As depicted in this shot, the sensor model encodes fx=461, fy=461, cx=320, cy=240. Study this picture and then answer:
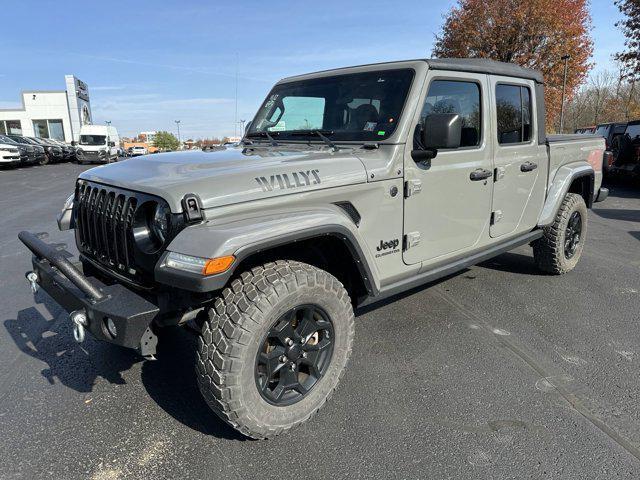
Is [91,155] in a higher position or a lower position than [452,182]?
lower

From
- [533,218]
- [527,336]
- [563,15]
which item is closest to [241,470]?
[527,336]

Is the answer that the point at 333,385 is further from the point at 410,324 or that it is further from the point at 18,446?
the point at 18,446

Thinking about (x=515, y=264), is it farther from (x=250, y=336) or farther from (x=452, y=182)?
(x=250, y=336)

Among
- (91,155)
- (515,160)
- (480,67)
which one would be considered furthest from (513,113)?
(91,155)

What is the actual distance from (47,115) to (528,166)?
5243cm

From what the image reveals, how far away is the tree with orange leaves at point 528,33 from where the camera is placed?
21281 mm

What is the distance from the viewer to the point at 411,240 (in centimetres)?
307

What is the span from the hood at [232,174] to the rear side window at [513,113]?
1.56 metres

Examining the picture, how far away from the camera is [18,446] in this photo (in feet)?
7.74

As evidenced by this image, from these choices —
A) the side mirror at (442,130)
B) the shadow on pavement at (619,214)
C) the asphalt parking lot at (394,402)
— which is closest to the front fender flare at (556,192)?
the asphalt parking lot at (394,402)

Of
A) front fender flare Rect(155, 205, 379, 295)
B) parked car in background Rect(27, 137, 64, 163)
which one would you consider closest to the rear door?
front fender flare Rect(155, 205, 379, 295)

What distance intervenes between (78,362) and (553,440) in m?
3.01

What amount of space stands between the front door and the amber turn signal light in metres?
1.35

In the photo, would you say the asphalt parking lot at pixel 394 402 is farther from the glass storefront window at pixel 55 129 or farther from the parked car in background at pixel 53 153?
the glass storefront window at pixel 55 129
